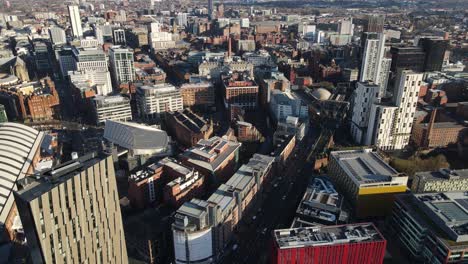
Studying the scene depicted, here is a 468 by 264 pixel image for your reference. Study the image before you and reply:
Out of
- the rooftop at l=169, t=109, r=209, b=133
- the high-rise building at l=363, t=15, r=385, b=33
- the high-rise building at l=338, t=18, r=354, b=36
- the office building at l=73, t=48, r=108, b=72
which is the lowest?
the rooftop at l=169, t=109, r=209, b=133

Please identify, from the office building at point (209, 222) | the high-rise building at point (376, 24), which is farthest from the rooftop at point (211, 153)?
the high-rise building at point (376, 24)

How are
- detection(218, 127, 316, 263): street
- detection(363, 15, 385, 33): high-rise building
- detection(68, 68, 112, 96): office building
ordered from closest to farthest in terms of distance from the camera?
detection(218, 127, 316, 263): street, detection(68, 68, 112, 96): office building, detection(363, 15, 385, 33): high-rise building

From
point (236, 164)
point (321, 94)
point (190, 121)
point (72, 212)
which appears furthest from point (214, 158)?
point (321, 94)

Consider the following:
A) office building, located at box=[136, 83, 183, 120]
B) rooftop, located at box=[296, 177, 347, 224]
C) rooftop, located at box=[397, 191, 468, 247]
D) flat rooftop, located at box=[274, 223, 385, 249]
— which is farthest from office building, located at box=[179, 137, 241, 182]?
rooftop, located at box=[397, 191, 468, 247]

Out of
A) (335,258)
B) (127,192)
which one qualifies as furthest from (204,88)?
(335,258)

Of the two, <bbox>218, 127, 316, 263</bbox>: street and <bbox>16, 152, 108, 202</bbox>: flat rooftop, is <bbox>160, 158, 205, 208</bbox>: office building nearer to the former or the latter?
<bbox>218, 127, 316, 263</bbox>: street

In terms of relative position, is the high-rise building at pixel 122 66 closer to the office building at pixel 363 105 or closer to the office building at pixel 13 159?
the office building at pixel 13 159

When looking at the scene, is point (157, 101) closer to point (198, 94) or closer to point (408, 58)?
point (198, 94)
